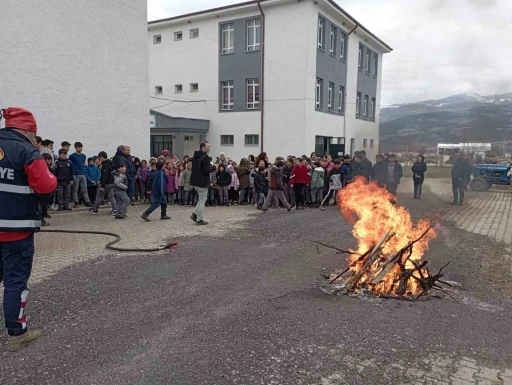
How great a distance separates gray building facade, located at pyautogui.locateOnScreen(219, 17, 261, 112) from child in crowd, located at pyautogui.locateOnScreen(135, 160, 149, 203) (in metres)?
13.2

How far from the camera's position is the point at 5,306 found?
12.8 feet

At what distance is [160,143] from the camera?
2697 cm

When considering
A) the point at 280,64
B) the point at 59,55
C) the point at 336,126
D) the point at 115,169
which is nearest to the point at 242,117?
the point at 280,64

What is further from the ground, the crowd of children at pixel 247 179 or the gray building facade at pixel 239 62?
the gray building facade at pixel 239 62

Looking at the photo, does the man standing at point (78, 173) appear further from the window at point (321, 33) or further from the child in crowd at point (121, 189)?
the window at point (321, 33)

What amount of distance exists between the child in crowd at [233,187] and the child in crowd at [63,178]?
5093 millimetres

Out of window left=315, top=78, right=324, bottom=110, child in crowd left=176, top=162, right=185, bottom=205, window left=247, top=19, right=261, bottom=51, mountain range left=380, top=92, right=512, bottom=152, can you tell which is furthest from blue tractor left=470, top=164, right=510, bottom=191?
mountain range left=380, top=92, right=512, bottom=152

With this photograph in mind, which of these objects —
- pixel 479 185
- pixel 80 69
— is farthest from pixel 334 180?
pixel 479 185

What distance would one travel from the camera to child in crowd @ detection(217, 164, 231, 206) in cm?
1420

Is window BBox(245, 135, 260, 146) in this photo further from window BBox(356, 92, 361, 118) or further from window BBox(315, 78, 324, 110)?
window BBox(356, 92, 361, 118)

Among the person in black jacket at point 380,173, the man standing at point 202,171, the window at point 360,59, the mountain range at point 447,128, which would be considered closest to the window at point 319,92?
the window at point 360,59

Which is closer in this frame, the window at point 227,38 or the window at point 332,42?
the window at point 227,38

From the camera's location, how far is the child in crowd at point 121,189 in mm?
10906

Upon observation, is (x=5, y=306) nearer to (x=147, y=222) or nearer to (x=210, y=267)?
(x=210, y=267)
